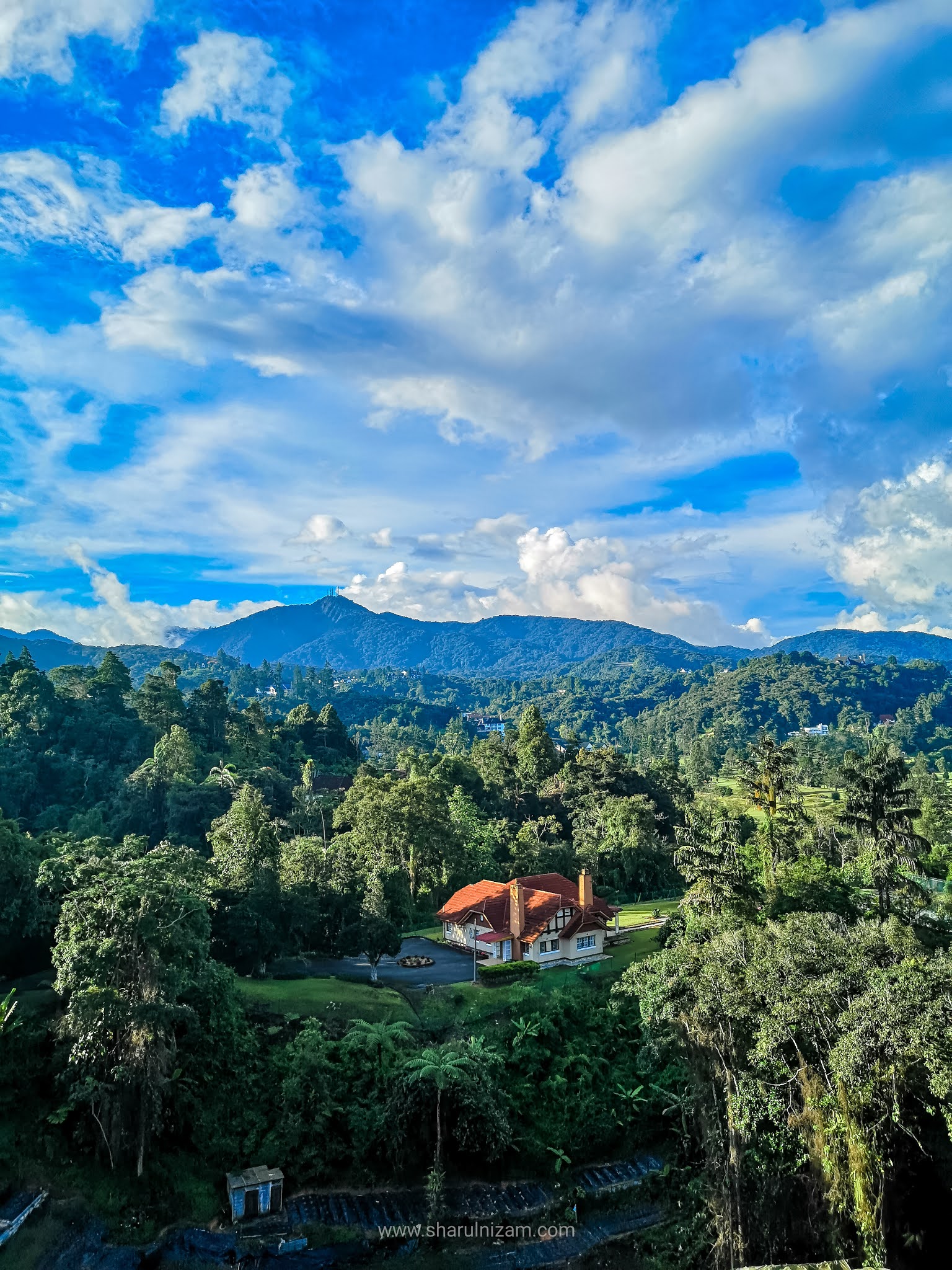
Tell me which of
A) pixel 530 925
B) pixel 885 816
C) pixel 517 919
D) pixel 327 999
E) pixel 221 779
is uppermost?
pixel 221 779

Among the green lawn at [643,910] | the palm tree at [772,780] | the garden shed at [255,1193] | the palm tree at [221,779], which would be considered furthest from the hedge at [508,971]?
the palm tree at [221,779]

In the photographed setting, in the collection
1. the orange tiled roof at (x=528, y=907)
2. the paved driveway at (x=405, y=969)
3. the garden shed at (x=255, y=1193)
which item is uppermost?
the orange tiled roof at (x=528, y=907)

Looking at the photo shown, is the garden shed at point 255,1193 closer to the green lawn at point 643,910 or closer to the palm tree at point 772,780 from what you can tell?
the green lawn at point 643,910

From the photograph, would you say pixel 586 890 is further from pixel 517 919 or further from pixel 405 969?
pixel 405 969

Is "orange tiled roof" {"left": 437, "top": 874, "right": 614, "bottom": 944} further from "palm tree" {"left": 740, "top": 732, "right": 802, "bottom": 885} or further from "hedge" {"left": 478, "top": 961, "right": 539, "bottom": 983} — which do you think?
"palm tree" {"left": 740, "top": 732, "right": 802, "bottom": 885}

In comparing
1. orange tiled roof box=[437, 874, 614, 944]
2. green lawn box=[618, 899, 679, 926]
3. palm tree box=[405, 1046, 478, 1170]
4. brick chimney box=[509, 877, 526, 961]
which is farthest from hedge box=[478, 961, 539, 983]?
green lawn box=[618, 899, 679, 926]

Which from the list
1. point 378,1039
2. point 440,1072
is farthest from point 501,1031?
point 440,1072

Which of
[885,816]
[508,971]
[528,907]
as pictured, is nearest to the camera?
[885,816]
